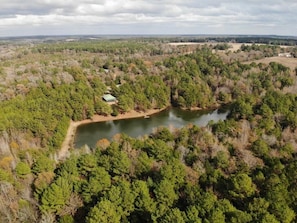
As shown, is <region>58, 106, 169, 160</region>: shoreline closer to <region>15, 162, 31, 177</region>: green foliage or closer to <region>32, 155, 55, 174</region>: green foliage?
<region>32, 155, 55, 174</region>: green foliage

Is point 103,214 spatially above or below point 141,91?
below

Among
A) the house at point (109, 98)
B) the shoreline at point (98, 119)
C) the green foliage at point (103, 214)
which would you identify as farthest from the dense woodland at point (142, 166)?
the house at point (109, 98)

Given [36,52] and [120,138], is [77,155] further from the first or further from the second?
[36,52]

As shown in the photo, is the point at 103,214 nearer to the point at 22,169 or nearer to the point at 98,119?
the point at 22,169

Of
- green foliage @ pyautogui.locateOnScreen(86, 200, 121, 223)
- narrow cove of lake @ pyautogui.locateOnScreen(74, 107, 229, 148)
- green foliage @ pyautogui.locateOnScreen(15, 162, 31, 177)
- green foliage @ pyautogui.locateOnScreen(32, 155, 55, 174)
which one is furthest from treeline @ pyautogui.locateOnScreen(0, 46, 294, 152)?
green foliage @ pyautogui.locateOnScreen(86, 200, 121, 223)

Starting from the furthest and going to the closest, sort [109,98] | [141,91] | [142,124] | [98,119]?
[109,98], [141,91], [98,119], [142,124]

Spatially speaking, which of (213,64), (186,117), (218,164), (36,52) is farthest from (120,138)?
(36,52)

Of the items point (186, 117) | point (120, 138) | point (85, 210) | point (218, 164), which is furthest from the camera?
Result: point (186, 117)

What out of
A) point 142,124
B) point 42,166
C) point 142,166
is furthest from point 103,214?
point 142,124

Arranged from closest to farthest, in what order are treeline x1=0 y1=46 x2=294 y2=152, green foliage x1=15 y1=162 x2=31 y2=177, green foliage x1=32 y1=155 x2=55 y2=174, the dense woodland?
the dense woodland, green foliage x1=15 y1=162 x2=31 y2=177, green foliage x1=32 y1=155 x2=55 y2=174, treeline x1=0 y1=46 x2=294 y2=152
